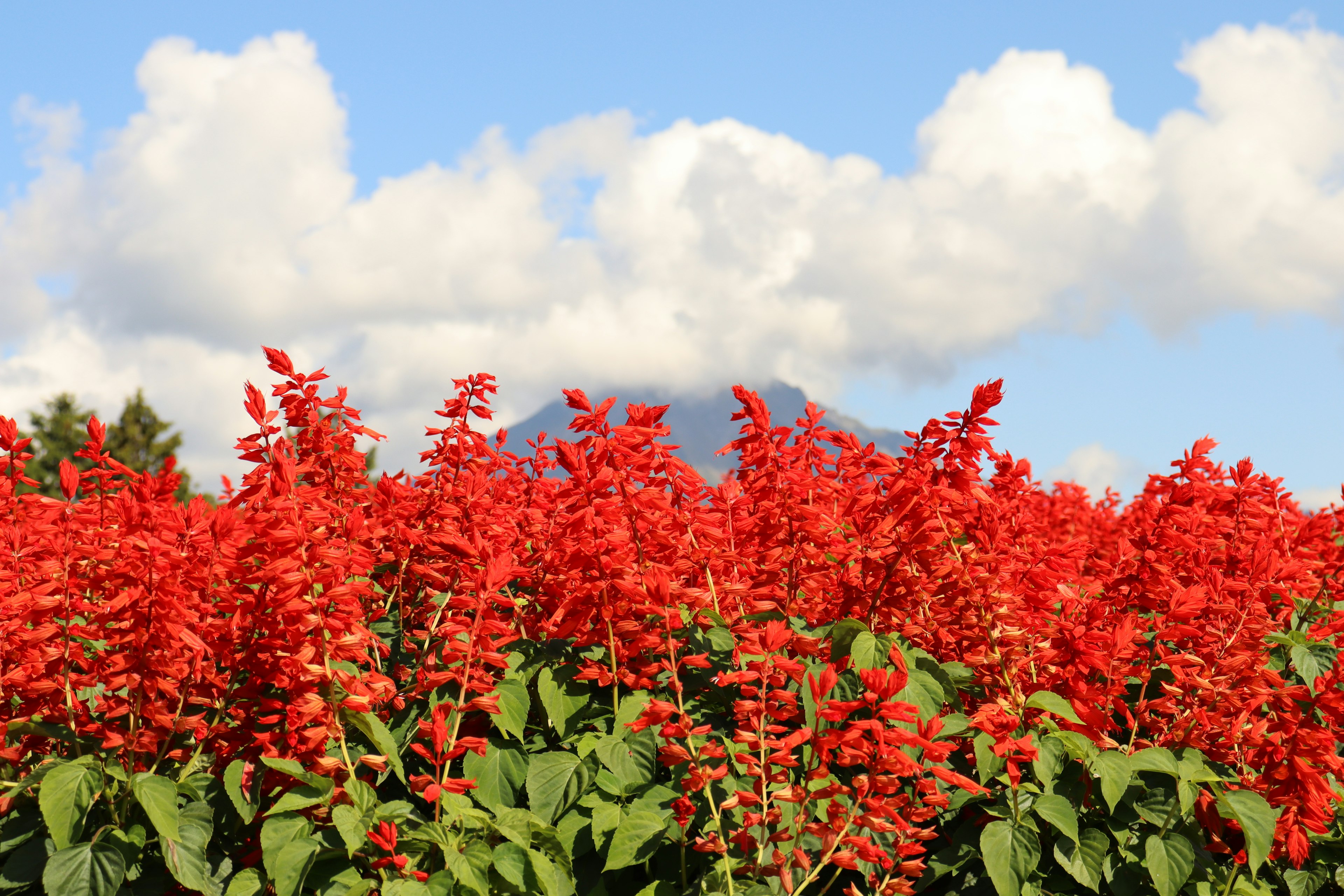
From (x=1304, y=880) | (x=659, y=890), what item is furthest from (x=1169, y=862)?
(x=659, y=890)

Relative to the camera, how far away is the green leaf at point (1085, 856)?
348cm

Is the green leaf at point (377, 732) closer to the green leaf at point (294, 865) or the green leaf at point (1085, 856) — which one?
the green leaf at point (294, 865)

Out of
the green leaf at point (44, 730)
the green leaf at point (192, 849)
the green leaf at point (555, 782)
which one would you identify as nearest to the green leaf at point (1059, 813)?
the green leaf at point (555, 782)

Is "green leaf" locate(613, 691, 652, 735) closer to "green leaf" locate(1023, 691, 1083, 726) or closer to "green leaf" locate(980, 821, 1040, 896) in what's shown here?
"green leaf" locate(980, 821, 1040, 896)

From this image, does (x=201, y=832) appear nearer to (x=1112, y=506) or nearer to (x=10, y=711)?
(x=10, y=711)

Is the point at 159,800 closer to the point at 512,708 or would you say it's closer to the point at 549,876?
the point at 512,708

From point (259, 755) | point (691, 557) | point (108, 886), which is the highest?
point (691, 557)

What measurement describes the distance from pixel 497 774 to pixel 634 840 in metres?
0.64

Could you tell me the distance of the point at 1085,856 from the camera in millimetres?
3533

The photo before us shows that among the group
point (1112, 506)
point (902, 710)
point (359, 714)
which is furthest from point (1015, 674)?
point (1112, 506)

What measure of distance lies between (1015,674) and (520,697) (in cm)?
188

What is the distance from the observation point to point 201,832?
10.9 ft

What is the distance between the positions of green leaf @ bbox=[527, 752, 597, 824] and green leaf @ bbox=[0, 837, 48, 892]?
1647 mm

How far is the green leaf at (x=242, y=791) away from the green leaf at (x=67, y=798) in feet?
1.35
